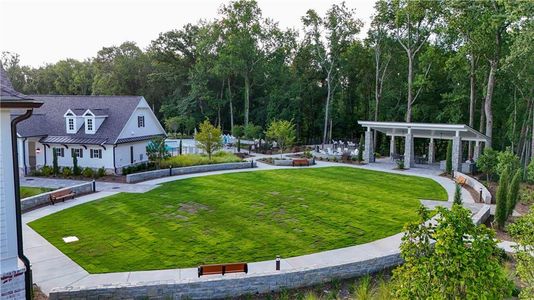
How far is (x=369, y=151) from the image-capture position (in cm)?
3200

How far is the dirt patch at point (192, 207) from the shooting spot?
16.8 m

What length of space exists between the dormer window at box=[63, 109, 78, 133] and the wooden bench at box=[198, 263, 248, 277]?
1952 cm

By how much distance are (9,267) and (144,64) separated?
1804 inches

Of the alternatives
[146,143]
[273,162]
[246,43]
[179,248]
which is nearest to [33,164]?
[146,143]

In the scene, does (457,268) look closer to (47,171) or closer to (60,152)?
(47,171)

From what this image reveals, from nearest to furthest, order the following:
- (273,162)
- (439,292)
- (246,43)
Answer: (439,292)
(273,162)
(246,43)

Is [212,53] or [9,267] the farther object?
[212,53]

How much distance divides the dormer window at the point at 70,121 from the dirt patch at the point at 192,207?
493 inches

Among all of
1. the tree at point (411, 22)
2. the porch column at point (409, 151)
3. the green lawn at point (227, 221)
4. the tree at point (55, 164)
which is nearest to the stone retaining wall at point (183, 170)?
the green lawn at point (227, 221)

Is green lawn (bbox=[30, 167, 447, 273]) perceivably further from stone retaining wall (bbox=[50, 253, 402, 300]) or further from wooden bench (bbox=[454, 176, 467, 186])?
stone retaining wall (bbox=[50, 253, 402, 300])

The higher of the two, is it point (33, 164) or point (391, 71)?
point (391, 71)

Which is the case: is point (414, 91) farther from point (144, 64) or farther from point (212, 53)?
point (144, 64)

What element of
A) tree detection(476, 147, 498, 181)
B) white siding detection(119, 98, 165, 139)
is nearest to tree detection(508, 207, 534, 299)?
tree detection(476, 147, 498, 181)

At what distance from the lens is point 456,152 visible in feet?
87.7
